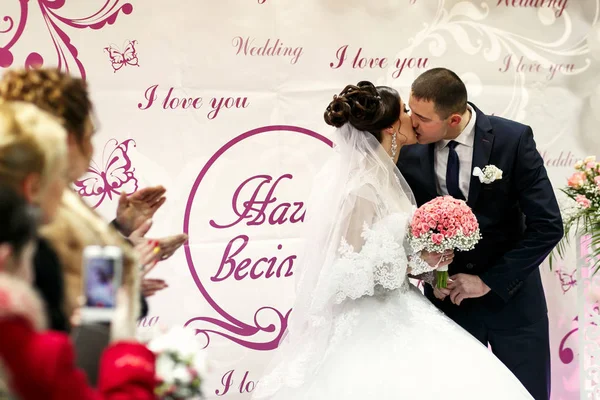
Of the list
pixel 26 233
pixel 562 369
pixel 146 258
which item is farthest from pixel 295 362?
pixel 562 369

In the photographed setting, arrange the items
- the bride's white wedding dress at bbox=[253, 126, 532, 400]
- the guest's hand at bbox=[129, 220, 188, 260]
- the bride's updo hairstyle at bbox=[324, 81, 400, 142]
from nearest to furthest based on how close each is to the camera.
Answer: the guest's hand at bbox=[129, 220, 188, 260] < the bride's white wedding dress at bbox=[253, 126, 532, 400] < the bride's updo hairstyle at bbox=[324, 81, 400, 142]

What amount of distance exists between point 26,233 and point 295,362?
164cm

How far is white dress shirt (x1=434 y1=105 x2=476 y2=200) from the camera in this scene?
10.8 feet

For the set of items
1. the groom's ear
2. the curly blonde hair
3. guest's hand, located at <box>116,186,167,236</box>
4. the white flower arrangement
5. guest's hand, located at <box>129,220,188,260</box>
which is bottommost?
the white flower arrangement

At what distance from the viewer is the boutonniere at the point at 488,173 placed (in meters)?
3.12

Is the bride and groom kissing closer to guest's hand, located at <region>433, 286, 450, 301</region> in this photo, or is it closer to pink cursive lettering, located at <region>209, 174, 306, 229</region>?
guest's hand, located at <region>433, 286, 450, 301</region>

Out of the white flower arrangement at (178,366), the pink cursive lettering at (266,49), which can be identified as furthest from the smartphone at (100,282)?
the pink cursive lettering at (266,49)

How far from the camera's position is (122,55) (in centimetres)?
343

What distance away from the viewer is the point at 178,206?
11.7 feet

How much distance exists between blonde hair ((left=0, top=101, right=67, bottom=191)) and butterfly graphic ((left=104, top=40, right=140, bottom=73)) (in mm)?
2102

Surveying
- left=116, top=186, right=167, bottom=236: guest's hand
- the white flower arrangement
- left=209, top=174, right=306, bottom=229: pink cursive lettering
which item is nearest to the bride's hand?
left=209, top=174, right=306, bottom=229: pink cursive lettering

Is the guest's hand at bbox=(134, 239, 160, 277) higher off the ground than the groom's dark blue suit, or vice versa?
the groom's dark blue suit

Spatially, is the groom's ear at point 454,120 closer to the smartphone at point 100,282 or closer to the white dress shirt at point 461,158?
the white dress shirt at point 461,158

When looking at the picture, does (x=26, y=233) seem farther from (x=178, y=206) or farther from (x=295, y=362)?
(x=178, y=206)
